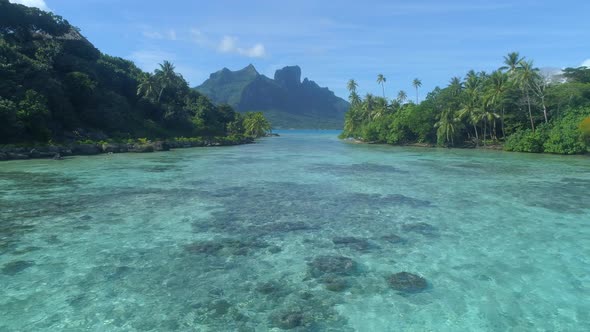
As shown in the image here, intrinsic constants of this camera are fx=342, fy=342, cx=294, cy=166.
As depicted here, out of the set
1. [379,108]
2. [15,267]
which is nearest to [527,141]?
[379,108]

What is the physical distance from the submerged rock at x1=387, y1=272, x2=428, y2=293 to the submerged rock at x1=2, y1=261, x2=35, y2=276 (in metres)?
9.71

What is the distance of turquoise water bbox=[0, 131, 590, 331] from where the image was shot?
22.9 feet

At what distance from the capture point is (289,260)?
1008cm

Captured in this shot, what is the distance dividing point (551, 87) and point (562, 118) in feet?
32.0

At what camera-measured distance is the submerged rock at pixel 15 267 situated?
8938 mm

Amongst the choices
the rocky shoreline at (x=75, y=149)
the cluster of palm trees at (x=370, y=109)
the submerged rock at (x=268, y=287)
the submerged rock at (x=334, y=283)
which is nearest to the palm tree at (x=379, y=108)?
the cluster of palm trees at (x=370, y=109)

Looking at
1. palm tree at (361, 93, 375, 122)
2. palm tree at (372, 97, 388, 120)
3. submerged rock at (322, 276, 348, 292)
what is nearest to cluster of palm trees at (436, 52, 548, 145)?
palm tree at (372, 97, 388, 120)

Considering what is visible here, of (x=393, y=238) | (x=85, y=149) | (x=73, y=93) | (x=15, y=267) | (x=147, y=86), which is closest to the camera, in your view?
(x=15, y=267)

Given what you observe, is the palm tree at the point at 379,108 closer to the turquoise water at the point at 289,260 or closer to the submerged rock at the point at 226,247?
the turquoise water at the point at 289,260

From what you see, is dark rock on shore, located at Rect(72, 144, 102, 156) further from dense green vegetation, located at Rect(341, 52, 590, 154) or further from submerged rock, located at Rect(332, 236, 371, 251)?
dense green vegetation, located at Rect(341, 52, 590, 154)

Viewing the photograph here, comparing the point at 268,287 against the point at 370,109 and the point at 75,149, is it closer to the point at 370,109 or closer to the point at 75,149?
the point at 75,149

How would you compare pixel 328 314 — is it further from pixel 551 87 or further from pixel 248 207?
pixel 551 87

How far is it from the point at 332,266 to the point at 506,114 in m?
64.8

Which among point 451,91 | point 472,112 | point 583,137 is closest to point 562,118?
point 583,137
